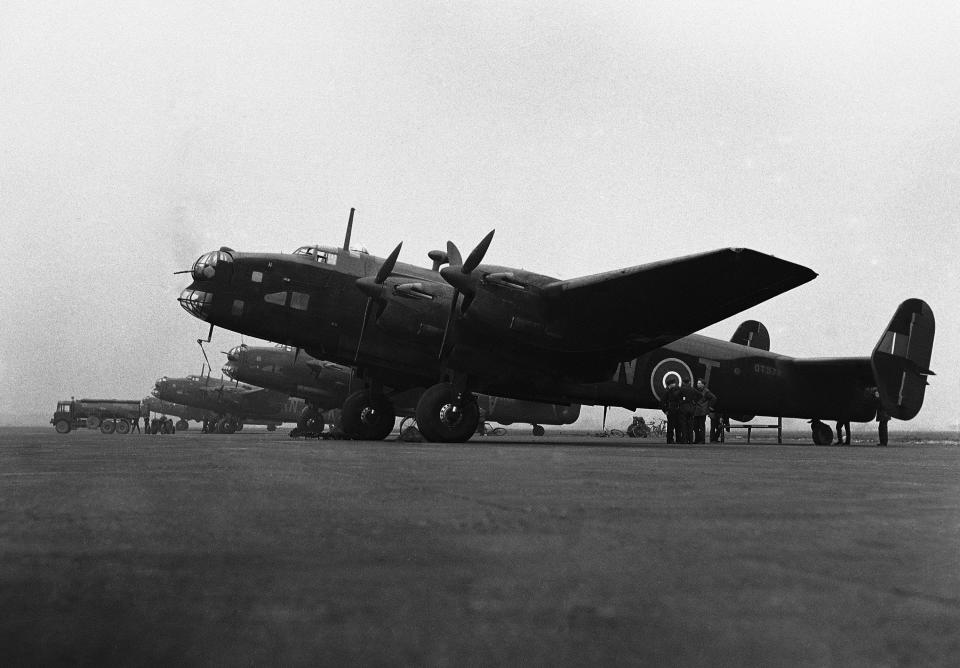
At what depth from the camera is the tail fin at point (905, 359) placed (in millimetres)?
20969

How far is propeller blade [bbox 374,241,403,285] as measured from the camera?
14836 millimetres

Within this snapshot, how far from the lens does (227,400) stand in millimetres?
42375

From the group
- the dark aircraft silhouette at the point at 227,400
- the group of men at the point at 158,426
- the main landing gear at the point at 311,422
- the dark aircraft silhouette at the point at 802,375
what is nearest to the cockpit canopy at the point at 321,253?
the dark aircraft silhouette at the point at 802,375

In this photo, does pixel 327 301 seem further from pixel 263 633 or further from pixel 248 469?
pixel 263 633

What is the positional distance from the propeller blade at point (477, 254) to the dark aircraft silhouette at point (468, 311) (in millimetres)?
30

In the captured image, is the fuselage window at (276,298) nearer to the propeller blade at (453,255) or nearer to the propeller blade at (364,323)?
the propeller blade at (364,323)

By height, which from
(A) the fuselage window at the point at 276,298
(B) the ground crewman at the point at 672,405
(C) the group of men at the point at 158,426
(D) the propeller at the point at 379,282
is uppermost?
(D) the propeller at the point at 379,282

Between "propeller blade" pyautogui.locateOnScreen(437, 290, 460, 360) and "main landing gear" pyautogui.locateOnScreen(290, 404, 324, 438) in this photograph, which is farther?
"main landing gear" pyautogui.locateOnScreen(290, 404, 324, 438)

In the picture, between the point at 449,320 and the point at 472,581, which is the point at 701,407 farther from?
the point at 472,581

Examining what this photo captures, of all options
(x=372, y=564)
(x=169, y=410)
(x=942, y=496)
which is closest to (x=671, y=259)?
(x=942, y=496)

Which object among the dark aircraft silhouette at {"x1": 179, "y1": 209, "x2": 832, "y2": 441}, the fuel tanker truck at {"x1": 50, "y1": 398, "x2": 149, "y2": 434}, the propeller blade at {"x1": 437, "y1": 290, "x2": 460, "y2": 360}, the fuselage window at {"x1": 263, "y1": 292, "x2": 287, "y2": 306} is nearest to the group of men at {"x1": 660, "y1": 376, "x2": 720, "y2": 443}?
the dark aircraft silhouette at {"x1": 179, "y1": 209, "x2": 832, "y2": 441}

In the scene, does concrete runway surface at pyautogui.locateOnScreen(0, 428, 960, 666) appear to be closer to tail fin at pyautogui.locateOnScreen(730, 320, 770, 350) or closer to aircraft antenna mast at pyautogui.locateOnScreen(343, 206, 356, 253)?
aircraft antenna mast at pyautogui.locateOnScreen(343, 206, 356, 253)

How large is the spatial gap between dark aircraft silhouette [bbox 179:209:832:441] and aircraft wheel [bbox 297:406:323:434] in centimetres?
1454

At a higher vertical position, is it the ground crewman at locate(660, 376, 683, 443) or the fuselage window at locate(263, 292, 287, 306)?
the fuselage window at locate(263, 292, 287, 306)
